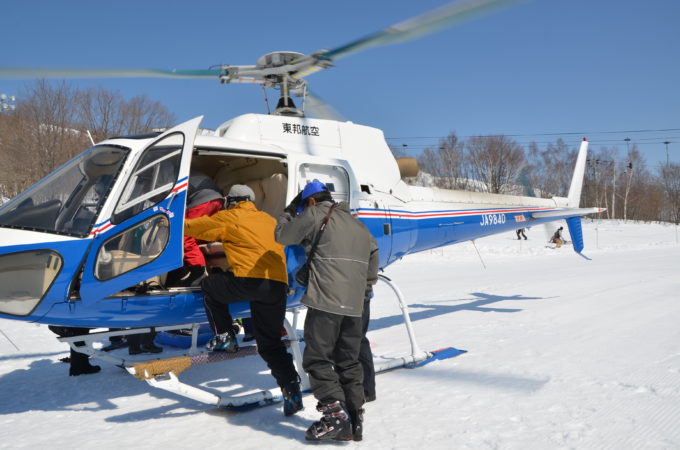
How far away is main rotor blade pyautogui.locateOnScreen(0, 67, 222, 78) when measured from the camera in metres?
4.12

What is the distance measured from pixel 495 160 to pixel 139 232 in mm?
43224

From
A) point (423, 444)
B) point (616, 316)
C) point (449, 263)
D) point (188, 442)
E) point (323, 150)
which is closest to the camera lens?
point (423, 444)

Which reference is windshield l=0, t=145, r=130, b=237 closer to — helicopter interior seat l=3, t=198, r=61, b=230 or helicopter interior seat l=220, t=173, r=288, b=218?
helicopter interior seat l=3, t=198, r=61, b=230

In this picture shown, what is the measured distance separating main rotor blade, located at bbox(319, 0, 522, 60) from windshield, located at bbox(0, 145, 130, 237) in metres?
2.36

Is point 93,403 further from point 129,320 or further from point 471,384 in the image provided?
point 471,384

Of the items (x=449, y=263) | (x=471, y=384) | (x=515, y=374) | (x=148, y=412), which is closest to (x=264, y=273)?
(x=148, y=412)

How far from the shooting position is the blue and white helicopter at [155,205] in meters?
3.64

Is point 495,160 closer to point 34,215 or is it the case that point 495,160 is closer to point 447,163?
point 447,163

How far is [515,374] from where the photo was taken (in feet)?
15.8

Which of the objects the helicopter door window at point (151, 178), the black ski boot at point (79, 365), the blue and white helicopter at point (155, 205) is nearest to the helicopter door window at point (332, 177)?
the blue and white helicopter at point (155, 205)

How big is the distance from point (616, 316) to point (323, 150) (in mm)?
5015

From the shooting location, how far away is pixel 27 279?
3.59 meters

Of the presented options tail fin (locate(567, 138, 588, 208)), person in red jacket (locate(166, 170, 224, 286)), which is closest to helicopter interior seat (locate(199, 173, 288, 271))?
person in red jacket (locate(166, 170, 224, 286))

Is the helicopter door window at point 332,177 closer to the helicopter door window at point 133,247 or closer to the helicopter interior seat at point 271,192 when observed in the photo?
the helicopter interior seat at point 271,192
